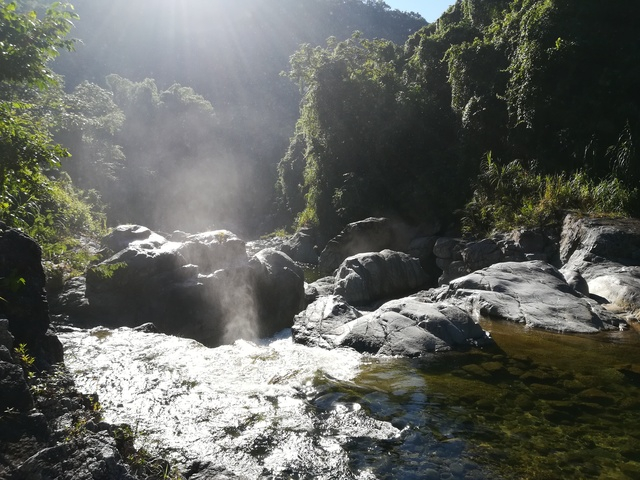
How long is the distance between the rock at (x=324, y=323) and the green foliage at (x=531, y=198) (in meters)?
8.16

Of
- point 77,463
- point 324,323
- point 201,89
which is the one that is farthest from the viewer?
point 201,89

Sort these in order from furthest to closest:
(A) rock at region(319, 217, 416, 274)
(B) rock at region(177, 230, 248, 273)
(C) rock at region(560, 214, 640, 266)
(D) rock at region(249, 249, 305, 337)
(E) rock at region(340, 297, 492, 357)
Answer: (A) rock at region(319, 217, 416, 274) < (B) rock at region(177, 230, 248, 273) < (D) rock at region(249, 249, 305, 337) < (C) rock at region(560, 214, 640, 266) < (E) rock at region(340, 297, 492, 357)

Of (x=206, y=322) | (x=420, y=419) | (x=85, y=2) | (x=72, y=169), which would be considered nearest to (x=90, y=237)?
(x=206, y=322)

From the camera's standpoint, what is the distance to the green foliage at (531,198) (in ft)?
42.3

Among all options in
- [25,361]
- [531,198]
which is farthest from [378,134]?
[25,361]

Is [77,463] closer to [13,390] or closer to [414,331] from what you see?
[13,390]

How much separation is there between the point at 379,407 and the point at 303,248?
2200cm

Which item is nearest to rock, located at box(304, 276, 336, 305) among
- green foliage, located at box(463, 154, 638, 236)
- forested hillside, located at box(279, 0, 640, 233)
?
green foliage, located at box(463, 154, 638, 236)

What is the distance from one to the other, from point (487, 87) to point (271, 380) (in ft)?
59.1

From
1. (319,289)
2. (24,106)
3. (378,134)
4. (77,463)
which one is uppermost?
(378,134)

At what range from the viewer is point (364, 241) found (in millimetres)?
21203

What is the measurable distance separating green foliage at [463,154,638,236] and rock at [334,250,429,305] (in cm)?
390

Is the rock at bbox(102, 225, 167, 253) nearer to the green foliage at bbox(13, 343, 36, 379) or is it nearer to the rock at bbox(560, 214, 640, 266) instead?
the green foliage at bbox(13, 343, 36, 379)

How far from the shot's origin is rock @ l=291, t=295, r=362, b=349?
27.5ft
